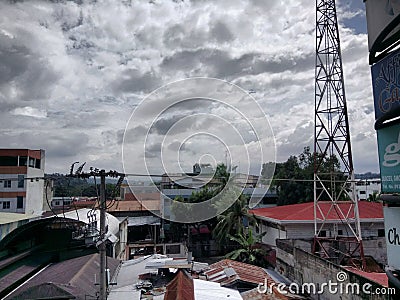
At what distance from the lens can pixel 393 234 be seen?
4.65 metres

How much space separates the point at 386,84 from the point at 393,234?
211 cm

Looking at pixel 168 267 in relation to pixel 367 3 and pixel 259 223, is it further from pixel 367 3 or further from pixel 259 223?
pixel 259 223

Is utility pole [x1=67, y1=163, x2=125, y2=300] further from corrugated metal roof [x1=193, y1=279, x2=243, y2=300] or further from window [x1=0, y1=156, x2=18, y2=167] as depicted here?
window [x1=0, y1=156, x2=18, y2=167]

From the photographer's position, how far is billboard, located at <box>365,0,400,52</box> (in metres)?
4.68

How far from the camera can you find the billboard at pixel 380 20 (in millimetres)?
4680

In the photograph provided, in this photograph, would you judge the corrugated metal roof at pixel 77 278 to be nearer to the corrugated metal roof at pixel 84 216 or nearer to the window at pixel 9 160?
the corrugated metal roof at pixel 84 216

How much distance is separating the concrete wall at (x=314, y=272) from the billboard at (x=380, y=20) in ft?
18.9

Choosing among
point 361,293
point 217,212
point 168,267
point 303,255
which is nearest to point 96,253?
point 168,267

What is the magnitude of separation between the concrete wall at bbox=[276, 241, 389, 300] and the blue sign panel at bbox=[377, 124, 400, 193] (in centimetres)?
425

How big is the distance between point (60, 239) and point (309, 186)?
67.1 ft

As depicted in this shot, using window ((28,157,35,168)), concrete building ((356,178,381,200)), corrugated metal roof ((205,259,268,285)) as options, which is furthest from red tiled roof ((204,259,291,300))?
window ((28,157,35,168))

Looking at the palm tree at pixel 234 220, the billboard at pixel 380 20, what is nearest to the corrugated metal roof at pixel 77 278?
the billboard at pixel 380 20

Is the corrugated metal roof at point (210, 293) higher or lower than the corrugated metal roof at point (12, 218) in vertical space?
lower

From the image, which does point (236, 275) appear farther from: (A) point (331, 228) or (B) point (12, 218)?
Result: (B) point (12, 218)
